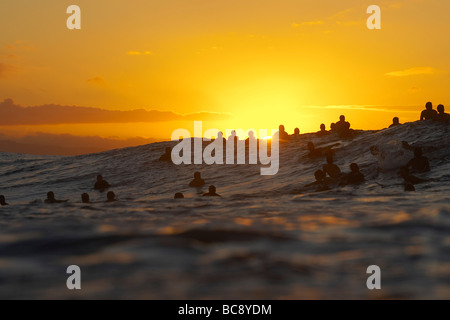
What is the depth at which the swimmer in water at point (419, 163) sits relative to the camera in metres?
15.7

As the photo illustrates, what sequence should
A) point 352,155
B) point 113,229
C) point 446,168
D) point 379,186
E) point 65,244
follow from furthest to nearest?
point 352,155, point 446,168, point 379,186, point 113,229, point 65,244

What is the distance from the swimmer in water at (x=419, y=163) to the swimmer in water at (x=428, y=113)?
744 cm

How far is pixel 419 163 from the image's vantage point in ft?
52.1

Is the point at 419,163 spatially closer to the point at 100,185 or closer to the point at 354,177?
the point at 354,177

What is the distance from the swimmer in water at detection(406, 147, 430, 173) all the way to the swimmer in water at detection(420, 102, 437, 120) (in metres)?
7.44

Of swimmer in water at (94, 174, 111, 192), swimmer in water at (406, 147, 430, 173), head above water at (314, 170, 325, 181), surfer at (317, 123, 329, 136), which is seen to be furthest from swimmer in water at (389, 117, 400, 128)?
swimmer in water at (94, 174, 111, 192)

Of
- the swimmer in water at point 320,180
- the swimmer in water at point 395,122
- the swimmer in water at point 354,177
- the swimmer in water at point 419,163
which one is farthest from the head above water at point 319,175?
the swimmer in water at point 395,122

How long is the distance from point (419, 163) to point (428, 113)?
26.7 feet

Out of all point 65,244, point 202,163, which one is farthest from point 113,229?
point 202,163

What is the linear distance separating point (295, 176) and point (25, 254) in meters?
15.0

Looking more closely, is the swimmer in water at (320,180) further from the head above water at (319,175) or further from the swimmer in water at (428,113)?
the swimmer in water at (428,113)

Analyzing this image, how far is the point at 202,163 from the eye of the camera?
29.0m

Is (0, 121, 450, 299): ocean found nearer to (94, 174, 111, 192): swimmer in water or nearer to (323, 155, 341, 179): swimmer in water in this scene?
(323, 155, 341, 179): swimmer in water
